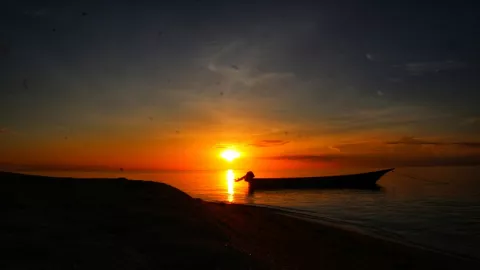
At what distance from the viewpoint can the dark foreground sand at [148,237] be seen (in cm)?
591

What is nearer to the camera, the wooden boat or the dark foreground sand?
the dark foreground sand

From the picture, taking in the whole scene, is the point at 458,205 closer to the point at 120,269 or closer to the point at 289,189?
the point at 289,189

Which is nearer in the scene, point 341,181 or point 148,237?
point 148,237

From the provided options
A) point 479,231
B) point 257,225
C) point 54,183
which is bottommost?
point 479,231

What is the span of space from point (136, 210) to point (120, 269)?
179 inches

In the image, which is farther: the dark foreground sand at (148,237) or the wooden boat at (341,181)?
the wooden boat at (341,181)

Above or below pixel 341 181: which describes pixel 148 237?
below

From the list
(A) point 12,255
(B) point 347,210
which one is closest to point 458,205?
(B) point 347,210

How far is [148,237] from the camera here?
7.64 m

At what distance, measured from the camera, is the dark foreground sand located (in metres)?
5.91

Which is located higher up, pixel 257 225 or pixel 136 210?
pixel 136 210

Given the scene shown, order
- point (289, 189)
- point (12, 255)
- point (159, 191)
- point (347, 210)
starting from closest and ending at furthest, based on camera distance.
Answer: point (12, 255) < point (159, 191) < point (347, 210) < point (289, 189)

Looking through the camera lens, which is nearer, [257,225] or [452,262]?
[452,262]

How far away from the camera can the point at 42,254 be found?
5.46m
